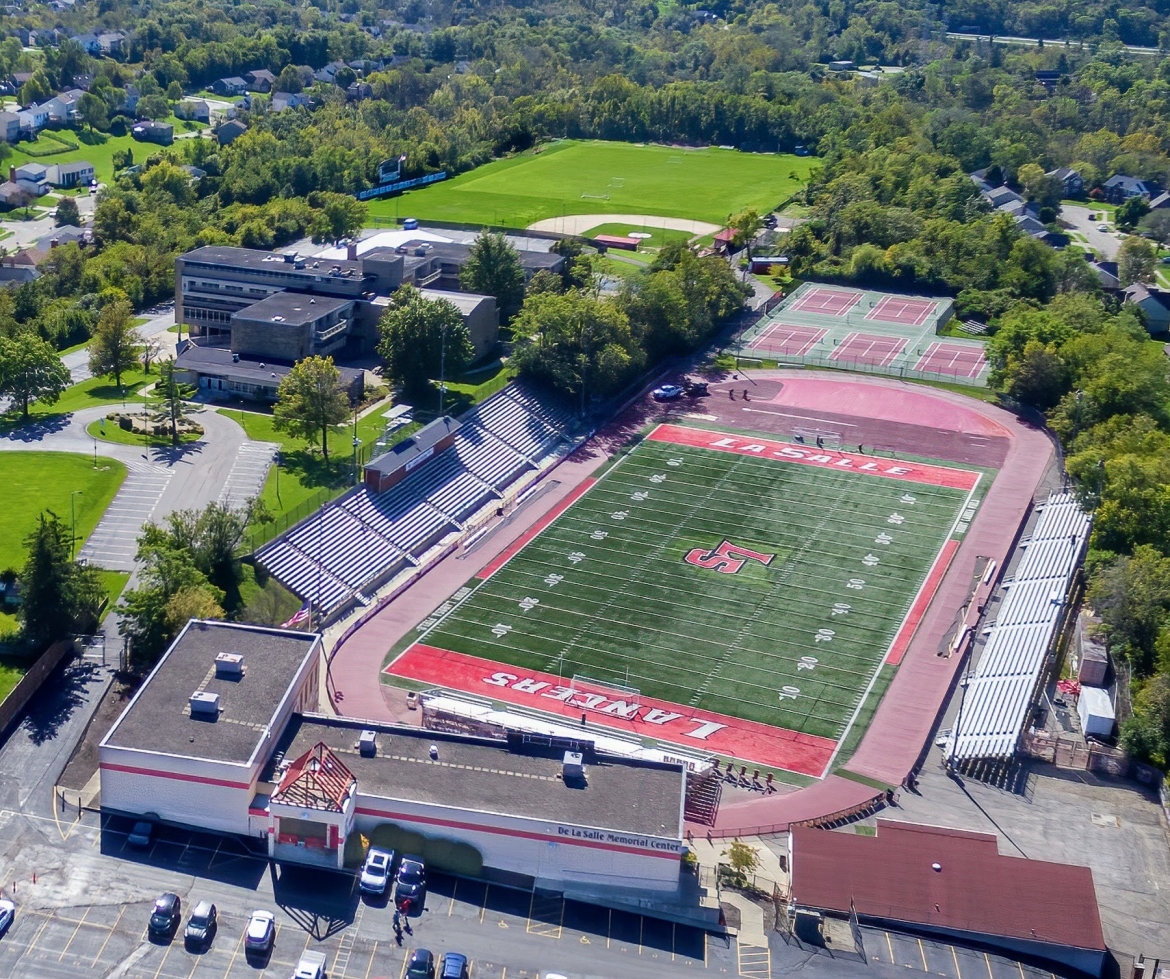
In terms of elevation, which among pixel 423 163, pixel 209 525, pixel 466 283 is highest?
pixel 209 525

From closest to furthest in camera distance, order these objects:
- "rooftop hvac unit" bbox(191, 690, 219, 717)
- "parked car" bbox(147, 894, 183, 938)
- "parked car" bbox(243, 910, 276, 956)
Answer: "parked car" bbox(243, 910, 276, 956) < "parked car" bbox(147, 894, 183, 938) < "rooftop hvac unit" bbox(191, 690, 219, 717)

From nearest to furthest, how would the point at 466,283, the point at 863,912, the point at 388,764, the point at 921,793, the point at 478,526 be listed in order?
the point at 863,912
the point at 388,764
the point at 921,793
the point at 478,526
the point at 466,283

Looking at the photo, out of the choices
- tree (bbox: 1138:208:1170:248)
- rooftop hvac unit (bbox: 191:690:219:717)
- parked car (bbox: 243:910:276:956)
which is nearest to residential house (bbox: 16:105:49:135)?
tree (bbox: 1138:208:1170:248)

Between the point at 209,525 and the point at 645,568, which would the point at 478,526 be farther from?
the point at 209,525

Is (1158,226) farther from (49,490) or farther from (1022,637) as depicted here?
(49,490)

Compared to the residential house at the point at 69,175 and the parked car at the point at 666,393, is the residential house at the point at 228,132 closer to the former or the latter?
the residential house at the point at 69,175

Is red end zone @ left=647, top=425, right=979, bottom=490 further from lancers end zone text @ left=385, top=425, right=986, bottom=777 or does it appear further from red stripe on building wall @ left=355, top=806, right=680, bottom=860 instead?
red stripe on building wall @ left=355, top=806, right=680, bottom=860

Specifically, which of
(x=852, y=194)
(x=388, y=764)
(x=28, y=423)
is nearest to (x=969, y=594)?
(x=388, y=764)

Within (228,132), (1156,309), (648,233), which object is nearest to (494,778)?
(1156,309)
